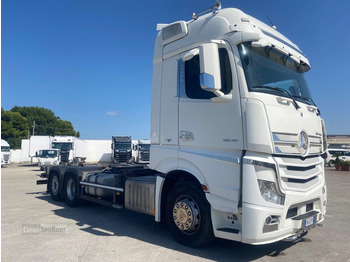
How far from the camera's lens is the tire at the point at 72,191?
8.23m

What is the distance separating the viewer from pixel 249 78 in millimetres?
4348

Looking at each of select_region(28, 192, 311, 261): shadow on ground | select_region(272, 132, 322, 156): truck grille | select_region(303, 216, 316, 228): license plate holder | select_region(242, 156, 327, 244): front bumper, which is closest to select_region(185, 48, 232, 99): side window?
select_region(272, 132, 322, 156): truck grille

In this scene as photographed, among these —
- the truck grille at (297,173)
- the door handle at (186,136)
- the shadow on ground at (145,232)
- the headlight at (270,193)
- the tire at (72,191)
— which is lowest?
the shadow on ground at (145,232)

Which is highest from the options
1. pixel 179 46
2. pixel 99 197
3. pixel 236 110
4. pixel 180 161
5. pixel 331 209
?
pixel 179 46

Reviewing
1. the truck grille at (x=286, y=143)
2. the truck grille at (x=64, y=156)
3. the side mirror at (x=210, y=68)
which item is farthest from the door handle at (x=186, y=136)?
the truck grille at (x=64, y=156)

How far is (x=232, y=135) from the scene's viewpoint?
4.36m

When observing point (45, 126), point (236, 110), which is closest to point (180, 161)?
point (236, 110)

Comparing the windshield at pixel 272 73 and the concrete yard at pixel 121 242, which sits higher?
the windshield at pixel 272 73

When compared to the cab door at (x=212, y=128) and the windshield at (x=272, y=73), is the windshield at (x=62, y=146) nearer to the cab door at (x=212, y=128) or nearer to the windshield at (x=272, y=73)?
the cab door at (x=212, y=128)

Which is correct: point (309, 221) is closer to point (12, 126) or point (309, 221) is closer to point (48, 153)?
point (48, 153)

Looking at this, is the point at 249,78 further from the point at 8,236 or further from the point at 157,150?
the point at 8,236

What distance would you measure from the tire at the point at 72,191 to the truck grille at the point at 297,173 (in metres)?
5.79

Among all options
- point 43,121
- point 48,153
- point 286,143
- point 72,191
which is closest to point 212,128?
point 286,143

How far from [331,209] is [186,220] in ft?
19.0
